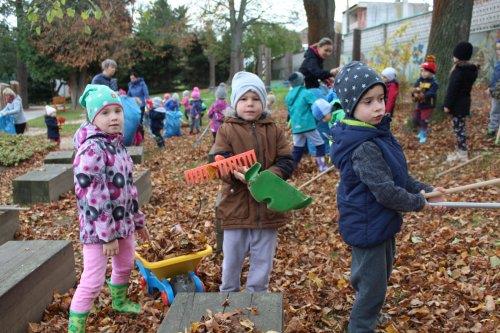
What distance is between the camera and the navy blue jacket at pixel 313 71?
8022 millimetres

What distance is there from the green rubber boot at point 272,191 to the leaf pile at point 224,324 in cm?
79

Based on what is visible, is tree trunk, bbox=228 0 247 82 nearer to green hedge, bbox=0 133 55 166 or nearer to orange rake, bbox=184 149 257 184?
green hedge, bbox=0 133 55 166

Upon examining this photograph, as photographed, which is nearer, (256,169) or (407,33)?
(256,169)

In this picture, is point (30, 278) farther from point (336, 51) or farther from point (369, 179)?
point (336, 51)

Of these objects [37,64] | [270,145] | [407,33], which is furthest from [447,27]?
[37,64]

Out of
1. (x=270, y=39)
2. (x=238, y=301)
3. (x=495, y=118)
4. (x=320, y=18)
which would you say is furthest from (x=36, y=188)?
(x=270, y=39)

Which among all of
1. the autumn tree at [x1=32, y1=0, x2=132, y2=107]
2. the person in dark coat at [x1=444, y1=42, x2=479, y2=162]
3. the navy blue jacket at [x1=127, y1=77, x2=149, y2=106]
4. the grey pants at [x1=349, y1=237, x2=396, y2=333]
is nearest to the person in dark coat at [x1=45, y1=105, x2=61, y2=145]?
the navy blue jacket at [x1=127, y1=77, x2=149, y2=106]

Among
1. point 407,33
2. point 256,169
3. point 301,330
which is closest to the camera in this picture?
point 256,169

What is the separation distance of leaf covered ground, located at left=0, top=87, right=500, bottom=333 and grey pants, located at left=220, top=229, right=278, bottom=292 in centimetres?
39

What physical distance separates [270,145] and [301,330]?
4.38ft

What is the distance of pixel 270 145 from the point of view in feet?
12.0

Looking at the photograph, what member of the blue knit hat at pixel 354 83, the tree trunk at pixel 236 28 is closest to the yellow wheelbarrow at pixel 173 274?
the blue knit hat at pixel 354 83

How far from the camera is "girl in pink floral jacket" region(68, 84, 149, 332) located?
3295 millimetres

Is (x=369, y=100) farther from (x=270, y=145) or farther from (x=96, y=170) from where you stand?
(x=96, y=170)
